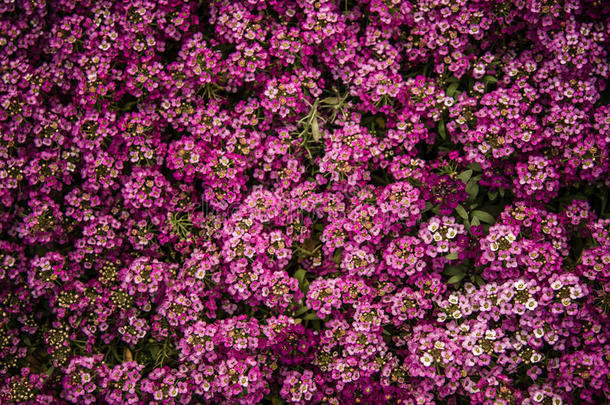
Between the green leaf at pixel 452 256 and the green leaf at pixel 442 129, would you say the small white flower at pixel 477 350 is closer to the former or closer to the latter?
the green leaf at pixel 452 256

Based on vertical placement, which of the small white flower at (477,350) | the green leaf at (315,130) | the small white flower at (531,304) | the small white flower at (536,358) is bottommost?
the small white flower at (536,358)

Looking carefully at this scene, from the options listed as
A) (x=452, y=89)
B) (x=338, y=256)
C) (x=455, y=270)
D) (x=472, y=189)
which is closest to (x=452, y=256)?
(x=455, y=270)

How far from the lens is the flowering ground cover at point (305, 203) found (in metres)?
3.72

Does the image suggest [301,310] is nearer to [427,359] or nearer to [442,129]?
[427,359]

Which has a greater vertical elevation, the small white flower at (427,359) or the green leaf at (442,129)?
the green leaf at (442,129)

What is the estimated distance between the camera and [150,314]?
4195 millimetres

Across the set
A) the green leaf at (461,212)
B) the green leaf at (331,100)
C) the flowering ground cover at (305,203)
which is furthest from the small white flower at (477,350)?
the green leaf at (331,100)

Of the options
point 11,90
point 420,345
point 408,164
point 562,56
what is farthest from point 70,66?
point 562,56

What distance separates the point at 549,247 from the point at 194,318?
2755 millimetres

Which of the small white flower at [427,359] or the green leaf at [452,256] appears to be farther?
the green leaf at [452,256]

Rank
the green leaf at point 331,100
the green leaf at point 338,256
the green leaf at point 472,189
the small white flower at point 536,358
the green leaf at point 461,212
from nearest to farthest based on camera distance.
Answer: the small white flower at point 536,358, the green leaf at point 461,212, the green leaf at point 472,189, the green leaf at point 338,256, the green leaf at point 331,100

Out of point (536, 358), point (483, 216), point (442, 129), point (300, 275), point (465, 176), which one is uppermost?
point (442, 129)

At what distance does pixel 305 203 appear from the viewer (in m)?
3.96

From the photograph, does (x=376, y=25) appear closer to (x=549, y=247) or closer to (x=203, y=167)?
(x=203, y=167)
